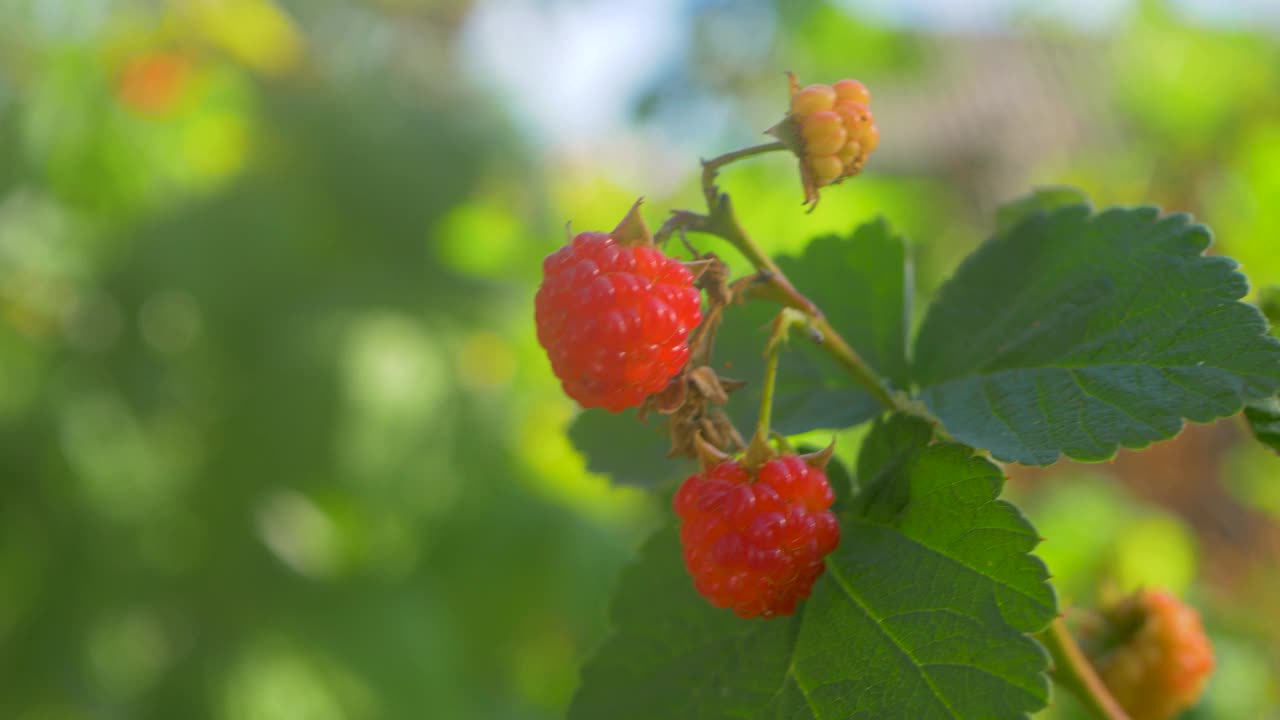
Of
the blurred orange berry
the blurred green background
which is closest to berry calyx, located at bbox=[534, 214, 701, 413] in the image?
the blurred green background

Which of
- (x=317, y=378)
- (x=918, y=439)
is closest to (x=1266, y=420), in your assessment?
(x=918, y=439)

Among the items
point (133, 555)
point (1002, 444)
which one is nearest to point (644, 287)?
point (1002, 444)

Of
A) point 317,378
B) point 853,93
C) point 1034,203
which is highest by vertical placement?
point 853,93

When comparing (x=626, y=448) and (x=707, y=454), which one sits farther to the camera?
(x=626, y=448)

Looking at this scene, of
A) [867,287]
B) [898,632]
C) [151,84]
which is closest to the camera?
[898,632]

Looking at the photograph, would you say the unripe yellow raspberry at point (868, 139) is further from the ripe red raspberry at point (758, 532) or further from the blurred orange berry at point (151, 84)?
the blurred orange berry at point (151, 84)

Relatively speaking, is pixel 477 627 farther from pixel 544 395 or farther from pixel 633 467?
pixel 633 467

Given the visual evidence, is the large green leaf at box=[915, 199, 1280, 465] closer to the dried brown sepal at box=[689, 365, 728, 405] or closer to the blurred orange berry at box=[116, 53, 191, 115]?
the dried brown sepal at box=[689, 365, 728, 405]

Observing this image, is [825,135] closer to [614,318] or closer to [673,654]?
[614,318]
